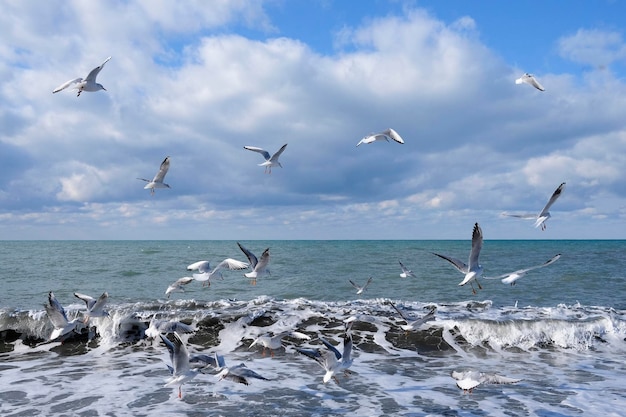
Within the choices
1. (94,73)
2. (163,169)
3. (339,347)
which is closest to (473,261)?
(339,347)

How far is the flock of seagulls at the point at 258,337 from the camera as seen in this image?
27.3 ft

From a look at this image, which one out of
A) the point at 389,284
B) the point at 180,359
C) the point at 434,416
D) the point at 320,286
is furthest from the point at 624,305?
the point at 180,359

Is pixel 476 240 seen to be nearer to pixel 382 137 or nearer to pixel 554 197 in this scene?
pixel 554 197

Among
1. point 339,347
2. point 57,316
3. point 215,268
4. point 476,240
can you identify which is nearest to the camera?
point 476,240

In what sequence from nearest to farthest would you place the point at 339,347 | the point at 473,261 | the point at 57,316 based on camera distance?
the point at 473,261 < the point at 57,316 < the point at 339,347

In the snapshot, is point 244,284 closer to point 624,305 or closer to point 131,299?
point 131,299

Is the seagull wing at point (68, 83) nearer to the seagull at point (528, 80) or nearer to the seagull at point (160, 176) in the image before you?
the seagull at point (160, 176)

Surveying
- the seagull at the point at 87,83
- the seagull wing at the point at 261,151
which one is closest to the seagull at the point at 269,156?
the seagull wing at the point at 261,151

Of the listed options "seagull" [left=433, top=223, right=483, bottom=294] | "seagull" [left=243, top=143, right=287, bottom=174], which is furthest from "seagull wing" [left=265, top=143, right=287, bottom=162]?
"seagull" [left=433, top=223, right=483, bottom=294]

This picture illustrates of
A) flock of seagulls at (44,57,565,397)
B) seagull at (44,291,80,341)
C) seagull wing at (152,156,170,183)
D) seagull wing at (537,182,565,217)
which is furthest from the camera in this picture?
seagull wing at (152,156,170,183)

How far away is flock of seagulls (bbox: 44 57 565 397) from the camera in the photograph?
8312 millimetres

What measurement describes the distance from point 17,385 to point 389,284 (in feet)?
62.1

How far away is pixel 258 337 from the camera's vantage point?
1162cm

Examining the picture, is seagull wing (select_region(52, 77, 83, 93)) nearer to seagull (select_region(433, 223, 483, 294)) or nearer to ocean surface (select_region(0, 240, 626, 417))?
ocean surface (select_region(0, 240, 626, 417))
